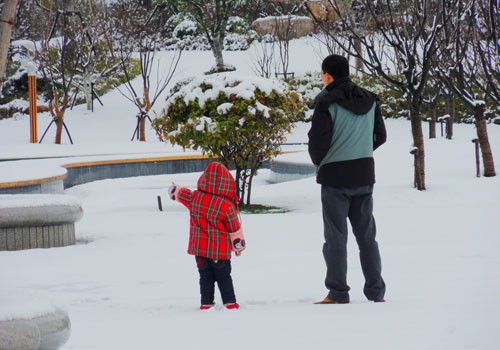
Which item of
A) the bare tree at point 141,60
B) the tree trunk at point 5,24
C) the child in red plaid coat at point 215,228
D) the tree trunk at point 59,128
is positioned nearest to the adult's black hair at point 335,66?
the child in red plaid coat at point 215,228

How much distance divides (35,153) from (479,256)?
1653 centimetres

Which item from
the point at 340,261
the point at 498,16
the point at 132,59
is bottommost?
the point at 340,261

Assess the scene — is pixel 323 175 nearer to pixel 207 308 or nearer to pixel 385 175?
pixel 207 308

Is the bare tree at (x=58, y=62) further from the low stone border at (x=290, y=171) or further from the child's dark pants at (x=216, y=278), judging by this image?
the child's dark pants at (x=216, y=278)

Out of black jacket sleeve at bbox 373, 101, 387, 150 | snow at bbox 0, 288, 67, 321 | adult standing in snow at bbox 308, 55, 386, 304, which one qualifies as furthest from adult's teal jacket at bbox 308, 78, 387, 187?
snow at bbox 0, 288, 67, 321

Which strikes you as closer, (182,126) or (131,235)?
(131,235)

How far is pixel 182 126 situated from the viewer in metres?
11.0

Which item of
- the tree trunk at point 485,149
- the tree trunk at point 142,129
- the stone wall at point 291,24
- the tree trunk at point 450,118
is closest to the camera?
the tree trunk at point 485,149

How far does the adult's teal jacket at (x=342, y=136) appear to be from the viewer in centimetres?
434

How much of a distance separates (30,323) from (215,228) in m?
2.18

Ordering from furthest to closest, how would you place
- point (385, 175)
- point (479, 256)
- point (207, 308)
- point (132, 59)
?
point (132, 59)
point (385, 175)
point (479, 256)
point (207, 308)

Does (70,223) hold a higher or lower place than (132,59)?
lower

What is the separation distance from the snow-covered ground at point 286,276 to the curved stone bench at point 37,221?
253 millimetres

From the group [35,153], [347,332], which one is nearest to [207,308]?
[347,332]
